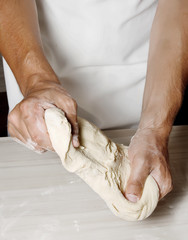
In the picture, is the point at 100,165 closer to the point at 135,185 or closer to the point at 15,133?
the point at 135,185

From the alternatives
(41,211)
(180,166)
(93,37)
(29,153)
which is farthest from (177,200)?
(93,37)

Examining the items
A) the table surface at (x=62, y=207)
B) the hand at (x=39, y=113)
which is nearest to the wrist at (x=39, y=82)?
the hand at (x=39, y=113)

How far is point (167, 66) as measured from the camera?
1.26m

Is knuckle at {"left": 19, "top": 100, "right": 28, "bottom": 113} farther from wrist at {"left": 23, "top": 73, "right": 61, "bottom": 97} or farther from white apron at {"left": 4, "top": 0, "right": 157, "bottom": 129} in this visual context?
white apron at {"left": 4, "top": 0, "right": 157, "bottom": 129}

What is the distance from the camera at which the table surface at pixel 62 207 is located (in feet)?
3.37

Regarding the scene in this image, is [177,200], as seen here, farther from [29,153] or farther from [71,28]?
[71,28]

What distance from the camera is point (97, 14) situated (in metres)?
1.38

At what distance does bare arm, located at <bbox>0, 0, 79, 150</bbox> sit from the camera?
0.98 meters

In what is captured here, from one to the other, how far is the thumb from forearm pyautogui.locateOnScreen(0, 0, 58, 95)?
1.11ft

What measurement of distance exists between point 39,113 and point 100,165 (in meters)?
0.22

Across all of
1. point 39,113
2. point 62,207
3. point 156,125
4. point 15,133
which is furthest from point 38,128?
point 156,125

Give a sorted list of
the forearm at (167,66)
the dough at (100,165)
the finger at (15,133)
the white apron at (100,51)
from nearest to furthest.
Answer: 1. the dough at (100,165)
2. the finger at (15,133)
3. the forearm at (167,66)
4. the white apron at (100,51)

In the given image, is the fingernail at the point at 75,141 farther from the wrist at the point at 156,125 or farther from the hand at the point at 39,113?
the wrist at the point at 156,125

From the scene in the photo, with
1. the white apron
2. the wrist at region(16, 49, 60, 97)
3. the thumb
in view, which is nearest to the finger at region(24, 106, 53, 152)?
the wrist at region(16, 49, 60, 97)
